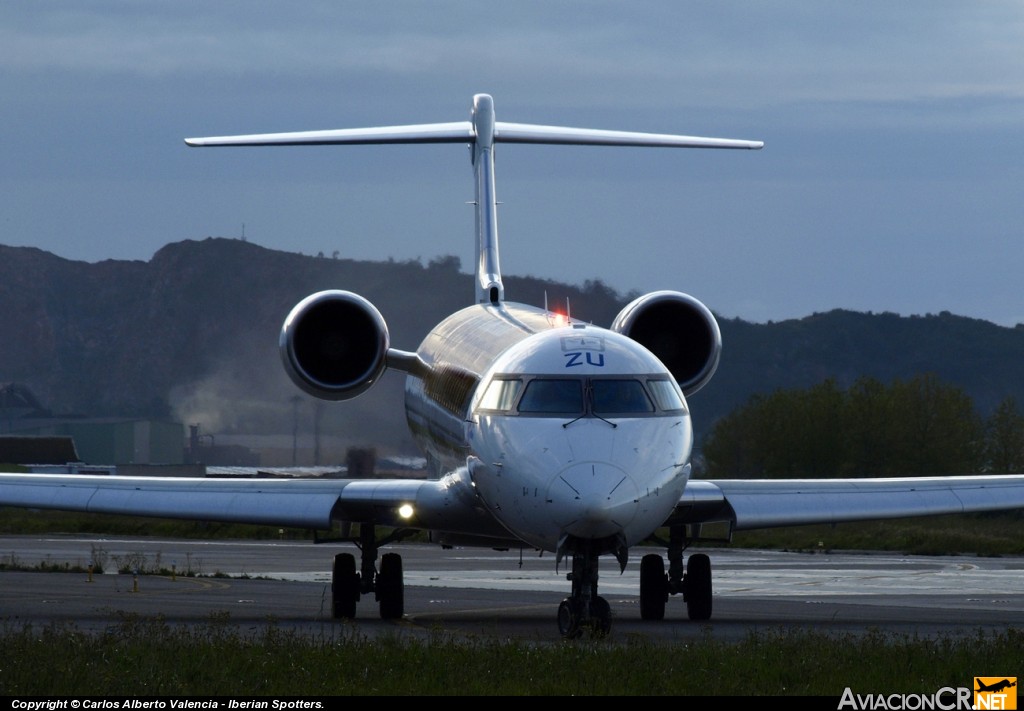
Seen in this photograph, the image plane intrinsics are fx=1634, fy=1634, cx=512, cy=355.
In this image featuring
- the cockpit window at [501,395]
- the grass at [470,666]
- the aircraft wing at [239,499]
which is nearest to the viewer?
the grass at [470,666]

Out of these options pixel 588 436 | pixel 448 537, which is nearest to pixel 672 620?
pixel 448 537

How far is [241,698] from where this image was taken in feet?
34.5

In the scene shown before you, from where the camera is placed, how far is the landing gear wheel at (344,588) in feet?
65.2

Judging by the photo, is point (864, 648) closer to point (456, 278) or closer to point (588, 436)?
point (588, 436)

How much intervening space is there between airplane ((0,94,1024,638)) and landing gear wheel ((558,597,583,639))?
0.8 inches

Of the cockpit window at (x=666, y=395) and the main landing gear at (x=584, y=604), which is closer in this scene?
the main landing gear at (x=584, y=604)

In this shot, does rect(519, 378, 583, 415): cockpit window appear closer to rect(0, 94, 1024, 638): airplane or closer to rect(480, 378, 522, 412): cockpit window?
rect(0, 94, 1024, 638): airplane

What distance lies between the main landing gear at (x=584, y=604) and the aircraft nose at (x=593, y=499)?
1.98 feet

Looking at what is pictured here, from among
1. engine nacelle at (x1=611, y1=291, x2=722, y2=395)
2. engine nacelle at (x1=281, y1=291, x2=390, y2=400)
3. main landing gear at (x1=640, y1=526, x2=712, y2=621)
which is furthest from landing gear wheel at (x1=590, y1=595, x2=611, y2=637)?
engine nacelle at (x1=281, y1=291, x2=390, y2=400)

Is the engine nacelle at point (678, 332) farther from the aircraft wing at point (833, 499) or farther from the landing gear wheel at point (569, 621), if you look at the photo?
the landing gear wheel at point (569, 621)

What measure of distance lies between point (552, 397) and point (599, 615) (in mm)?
2117

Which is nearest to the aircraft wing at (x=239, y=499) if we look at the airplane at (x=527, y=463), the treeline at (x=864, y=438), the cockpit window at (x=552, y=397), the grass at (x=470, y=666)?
the airplane at (x=527, y=463)

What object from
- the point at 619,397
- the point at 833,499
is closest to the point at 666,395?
the point at 619,397

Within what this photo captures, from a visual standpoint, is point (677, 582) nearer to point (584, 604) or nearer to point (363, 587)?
point (363, 587)
